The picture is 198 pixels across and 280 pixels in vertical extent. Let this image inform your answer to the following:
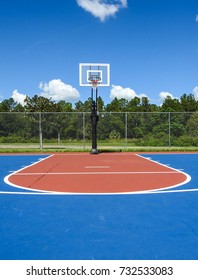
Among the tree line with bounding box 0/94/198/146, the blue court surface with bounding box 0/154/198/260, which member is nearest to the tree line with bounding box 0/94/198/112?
the tree line with bounding box 0/94/198/146

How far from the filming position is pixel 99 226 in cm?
489

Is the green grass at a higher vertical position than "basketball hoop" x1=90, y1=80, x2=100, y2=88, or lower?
lower

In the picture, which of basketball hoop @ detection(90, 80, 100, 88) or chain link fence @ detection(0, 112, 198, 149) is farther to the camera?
chain link fence @ detection(0, 112, 198, 149)

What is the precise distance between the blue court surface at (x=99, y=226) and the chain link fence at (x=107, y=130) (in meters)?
16.0

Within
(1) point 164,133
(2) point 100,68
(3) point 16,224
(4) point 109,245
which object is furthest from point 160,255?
(1) point 164,133

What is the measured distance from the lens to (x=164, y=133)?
906 inches

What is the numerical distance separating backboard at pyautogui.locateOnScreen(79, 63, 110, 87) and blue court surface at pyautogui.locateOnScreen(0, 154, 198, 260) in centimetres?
1190

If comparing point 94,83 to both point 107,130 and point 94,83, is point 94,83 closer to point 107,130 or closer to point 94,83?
point 94,83

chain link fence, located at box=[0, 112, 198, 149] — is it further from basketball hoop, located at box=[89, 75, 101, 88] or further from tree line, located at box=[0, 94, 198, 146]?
basketball hoop, located at box=[89, 75, 101, 88]

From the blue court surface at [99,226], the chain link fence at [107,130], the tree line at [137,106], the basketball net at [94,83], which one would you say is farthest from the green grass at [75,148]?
the tree line at [137,106]

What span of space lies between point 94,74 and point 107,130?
22.3 feet

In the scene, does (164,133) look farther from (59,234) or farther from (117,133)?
(59,234)

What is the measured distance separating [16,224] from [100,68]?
1447 centimetres

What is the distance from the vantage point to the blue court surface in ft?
12.7
